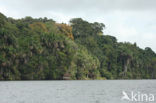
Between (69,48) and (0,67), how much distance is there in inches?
1200

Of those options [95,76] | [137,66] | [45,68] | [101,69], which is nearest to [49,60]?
[45,68]

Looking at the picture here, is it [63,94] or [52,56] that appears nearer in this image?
[63,94]

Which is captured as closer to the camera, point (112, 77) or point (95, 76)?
point (95, 76)

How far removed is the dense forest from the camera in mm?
101750

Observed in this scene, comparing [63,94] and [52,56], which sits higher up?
[52,56]

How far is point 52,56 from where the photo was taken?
113688 millimetres

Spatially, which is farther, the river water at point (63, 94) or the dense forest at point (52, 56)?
the dense forest at point (52, 56)

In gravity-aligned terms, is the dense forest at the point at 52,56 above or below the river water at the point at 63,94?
above

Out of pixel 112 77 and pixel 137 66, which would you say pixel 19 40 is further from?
pixel 137 66

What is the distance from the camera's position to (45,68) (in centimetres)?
11056

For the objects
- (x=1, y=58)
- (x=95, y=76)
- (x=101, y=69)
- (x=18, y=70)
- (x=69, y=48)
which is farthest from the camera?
(x=101, y=69)

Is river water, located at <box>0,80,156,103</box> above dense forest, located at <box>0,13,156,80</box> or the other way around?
the other way around

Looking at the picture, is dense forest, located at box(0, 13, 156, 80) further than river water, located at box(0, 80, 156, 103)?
Yes

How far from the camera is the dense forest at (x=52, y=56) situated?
101750 mm
